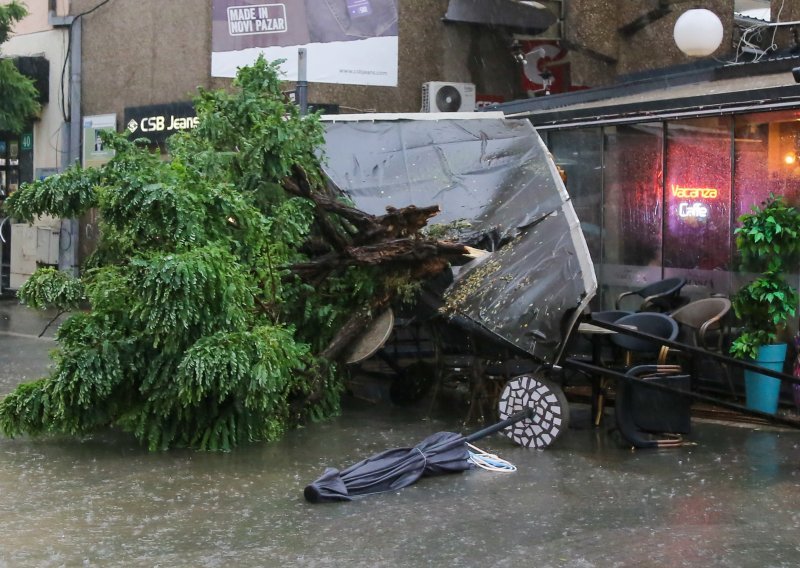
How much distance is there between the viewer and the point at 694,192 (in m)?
11.6

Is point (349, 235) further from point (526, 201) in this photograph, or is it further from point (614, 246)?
point (614, 246)

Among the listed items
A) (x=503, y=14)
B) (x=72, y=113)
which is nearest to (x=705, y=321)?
(x=503, y=14)

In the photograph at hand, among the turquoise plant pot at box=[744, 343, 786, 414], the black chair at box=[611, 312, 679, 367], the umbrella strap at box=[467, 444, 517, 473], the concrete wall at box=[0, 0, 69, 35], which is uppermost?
the concrete wall at box=[0, 0, 69, 35]

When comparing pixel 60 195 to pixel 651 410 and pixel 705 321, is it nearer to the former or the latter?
pixel 651 410

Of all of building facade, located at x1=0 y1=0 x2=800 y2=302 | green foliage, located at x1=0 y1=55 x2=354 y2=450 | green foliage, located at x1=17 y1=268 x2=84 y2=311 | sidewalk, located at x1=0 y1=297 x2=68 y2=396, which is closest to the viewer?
green foliage, located at x1=0 y1=55 x2=354 y2=450

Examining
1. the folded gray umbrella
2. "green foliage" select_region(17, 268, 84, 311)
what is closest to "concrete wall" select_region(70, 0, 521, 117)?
"green foliage" select_region(17, 268, 84, 311)

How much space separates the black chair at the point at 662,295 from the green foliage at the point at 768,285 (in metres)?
1.06

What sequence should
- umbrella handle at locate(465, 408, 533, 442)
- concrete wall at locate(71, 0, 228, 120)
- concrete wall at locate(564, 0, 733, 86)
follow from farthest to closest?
concrete wall at locate(71, 0, 228, 120) → concrete wall at locate(564, 0, 733, 86) → umbrella handle at locate(465, 408, 533, 442)

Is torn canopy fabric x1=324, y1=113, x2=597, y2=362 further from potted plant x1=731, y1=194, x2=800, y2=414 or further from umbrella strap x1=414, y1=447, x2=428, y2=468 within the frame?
potted plant x1=731, y1=194, x2=800, y2=414

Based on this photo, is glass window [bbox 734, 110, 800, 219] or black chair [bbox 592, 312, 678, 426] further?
glass window [bbox 734, 110, 800, 219]

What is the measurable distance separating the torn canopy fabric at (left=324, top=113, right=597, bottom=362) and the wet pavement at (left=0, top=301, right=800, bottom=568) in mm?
1064

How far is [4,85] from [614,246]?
11971 millimetres

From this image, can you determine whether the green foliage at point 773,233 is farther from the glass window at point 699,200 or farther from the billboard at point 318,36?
the billboard at point 318,36

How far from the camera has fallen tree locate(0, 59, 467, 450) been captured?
7953 mm
